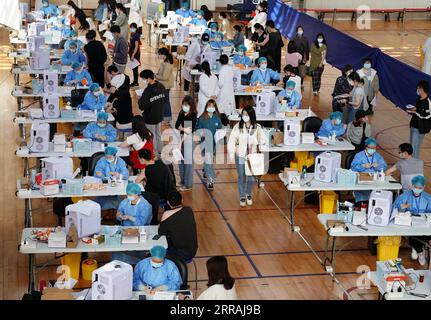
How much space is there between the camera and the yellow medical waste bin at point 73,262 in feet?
33.8

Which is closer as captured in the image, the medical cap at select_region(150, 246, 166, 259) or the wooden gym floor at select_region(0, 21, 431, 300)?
the medical cap at select_region(150, 246, 166, 259)

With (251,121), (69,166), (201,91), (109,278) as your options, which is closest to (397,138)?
(201,91)

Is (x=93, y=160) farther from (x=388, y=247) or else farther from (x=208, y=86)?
(x=388, y=247)

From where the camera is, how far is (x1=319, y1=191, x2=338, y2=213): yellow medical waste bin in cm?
1223

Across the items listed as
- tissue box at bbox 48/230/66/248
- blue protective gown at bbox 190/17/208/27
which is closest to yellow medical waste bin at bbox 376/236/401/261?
tissue box at bbox 48/230/66/248

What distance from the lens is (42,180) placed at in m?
11.0

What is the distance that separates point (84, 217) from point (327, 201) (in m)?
4.30

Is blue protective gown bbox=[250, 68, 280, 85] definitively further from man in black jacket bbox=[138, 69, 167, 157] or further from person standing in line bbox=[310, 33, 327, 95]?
man in black jacket bbox=[138, 69, 167, 157]

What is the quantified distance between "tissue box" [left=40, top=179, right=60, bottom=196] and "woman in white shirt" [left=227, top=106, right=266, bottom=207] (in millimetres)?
3022

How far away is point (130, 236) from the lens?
9578 millimetres

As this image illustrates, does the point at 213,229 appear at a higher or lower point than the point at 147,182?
lower

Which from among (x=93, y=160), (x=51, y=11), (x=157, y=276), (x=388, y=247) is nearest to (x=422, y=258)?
(x=388, y=247)
